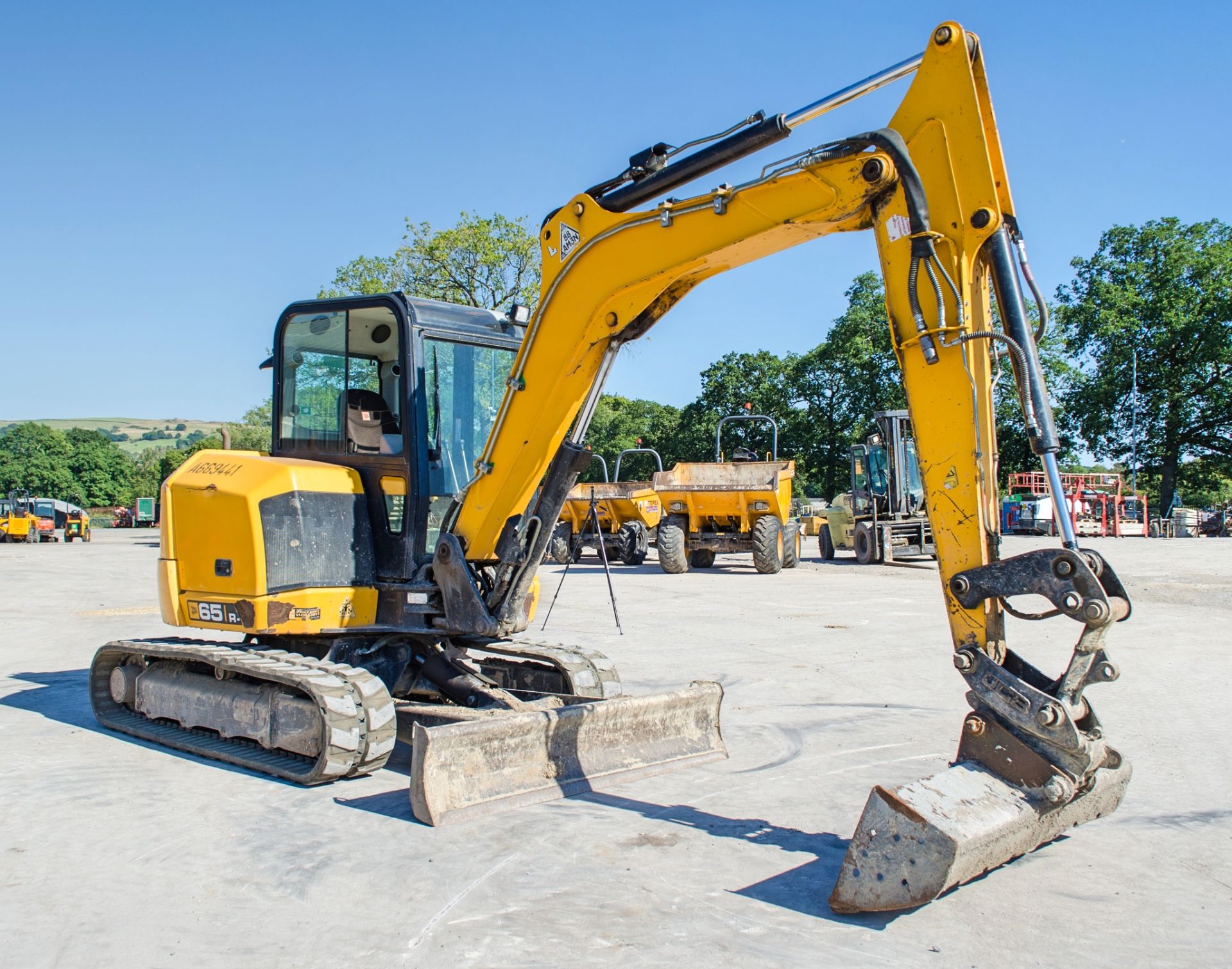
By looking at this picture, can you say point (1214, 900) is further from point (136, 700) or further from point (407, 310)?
point (136, 700)

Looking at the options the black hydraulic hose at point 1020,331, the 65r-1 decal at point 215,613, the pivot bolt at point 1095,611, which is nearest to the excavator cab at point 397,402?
the 65r-1 decal at point 215,613

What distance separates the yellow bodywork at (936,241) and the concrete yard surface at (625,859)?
120 cm

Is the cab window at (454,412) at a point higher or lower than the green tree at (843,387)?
lower

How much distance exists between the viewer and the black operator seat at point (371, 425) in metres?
6.48

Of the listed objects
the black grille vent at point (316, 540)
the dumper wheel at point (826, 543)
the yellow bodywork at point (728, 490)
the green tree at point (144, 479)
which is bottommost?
the dumper wheel at point (826, 543)

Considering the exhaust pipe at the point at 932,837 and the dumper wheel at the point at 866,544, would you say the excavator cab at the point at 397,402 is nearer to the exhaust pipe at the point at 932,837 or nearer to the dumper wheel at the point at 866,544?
the exhaust pipe at the point at 932,837

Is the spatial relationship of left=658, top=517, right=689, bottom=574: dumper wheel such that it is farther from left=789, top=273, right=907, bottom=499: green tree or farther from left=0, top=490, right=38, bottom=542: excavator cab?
left=0, top=490, right=38, bottom=542: excavator cab

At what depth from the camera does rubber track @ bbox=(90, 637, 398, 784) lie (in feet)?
18.0

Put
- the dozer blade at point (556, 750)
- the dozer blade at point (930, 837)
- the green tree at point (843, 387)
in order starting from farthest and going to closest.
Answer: the green tree at point (843, 387)
the dozer blade at point (556, 750)
the dozer blade at point (930, 837)

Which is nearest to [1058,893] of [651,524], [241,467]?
[241,467]

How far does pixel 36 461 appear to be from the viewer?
88750mm

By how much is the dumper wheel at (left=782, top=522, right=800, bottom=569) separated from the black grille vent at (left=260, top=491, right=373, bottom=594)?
1546cm

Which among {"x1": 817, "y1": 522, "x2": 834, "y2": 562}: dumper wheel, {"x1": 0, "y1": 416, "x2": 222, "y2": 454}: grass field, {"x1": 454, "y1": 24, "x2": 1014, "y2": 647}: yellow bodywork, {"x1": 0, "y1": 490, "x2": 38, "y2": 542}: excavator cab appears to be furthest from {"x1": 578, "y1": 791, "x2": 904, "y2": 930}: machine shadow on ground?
{"x1": 0, "y1": 416, "x2": 222, "y2": 454}: grass field

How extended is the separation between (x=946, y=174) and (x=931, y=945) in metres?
3.11
